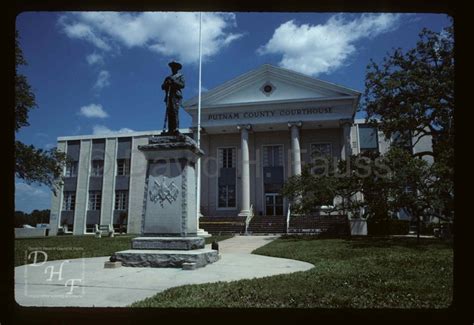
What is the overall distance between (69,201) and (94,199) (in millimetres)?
3043

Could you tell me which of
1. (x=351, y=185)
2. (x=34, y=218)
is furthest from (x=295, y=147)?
(x=34, y=218)

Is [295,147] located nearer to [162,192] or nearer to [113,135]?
[113,135]

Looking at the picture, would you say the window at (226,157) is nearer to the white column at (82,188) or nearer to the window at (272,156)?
the window at (272,156)

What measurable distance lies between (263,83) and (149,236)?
2861 cm

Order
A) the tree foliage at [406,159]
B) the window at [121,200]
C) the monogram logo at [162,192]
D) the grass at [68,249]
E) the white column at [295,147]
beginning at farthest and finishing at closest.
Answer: the window at [121,200]
the white column at [295,147]
the tree foliage at [406,159]
the grass at [68,249]
the monogram logo at [162,192]

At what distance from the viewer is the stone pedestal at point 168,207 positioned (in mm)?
8781

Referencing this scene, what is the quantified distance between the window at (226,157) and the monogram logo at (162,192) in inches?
1123

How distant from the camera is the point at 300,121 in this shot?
33938mm

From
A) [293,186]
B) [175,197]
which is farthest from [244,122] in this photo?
[175,197]

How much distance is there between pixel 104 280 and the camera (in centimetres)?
673

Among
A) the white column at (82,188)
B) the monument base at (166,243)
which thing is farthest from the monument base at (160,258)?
the white column at (82,188)

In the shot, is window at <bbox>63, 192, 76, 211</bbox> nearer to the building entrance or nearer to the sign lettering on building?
the sign lettering on building
